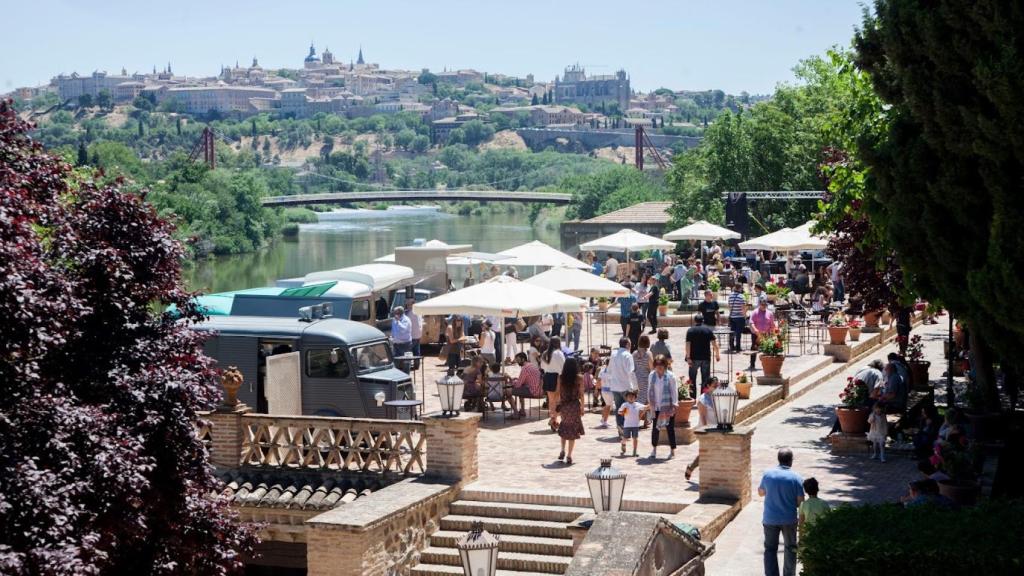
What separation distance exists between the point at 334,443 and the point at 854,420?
6289mm

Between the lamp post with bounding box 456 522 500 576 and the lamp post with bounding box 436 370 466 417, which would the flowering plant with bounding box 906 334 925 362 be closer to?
the lamp post with bounding box 436 370 466 417

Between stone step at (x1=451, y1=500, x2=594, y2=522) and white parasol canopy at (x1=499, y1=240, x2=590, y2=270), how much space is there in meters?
13.2

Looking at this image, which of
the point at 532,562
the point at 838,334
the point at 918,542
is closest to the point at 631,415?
the point at 532,562

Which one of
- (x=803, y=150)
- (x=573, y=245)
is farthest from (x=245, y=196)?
(x=803, y=150)

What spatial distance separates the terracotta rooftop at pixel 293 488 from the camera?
1539 cm

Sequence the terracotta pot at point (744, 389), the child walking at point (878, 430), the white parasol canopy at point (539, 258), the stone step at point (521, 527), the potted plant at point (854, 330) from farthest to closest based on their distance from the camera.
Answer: the white parasol canopy at point (539, 258), the potted plant at point (854, 330), the terracotta pot at point (744, 389), the child walking at point (878, 430), the stone step at point (521, 527)

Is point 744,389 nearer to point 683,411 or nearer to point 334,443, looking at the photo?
point 683,411

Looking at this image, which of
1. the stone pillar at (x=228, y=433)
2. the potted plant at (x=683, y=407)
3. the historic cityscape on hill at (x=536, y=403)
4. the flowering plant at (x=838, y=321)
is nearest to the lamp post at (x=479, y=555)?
the historic cityscape on hill at (x=536, y=403)

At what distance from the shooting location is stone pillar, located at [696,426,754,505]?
546 inches

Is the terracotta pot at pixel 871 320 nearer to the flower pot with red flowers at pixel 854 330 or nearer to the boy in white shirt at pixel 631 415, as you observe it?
the flower pot with red flowers at pixel 854 330

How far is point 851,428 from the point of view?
16797 mm

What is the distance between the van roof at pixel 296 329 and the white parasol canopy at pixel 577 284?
16.8 feet

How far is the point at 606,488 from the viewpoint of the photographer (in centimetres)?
1109

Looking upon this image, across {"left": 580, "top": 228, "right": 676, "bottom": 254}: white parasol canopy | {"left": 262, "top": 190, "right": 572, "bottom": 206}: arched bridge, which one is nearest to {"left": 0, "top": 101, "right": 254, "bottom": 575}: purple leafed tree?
{"left": 580, "top": 228, "right": 676, "bottom": 254}: white parasol canopy
